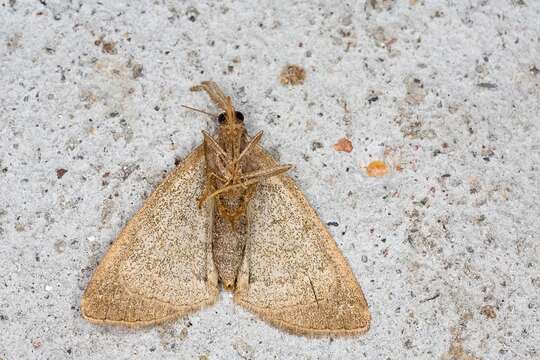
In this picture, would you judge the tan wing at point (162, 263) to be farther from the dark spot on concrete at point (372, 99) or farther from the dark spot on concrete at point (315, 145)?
the dark spot on concrete at point (372, 99)

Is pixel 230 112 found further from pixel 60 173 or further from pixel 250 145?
pixel 60 173

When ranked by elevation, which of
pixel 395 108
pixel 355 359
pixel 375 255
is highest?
pixel 395 108

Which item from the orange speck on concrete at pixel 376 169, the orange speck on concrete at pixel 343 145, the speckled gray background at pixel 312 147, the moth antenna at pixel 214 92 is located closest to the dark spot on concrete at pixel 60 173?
the speckled gray background at pixel 312 147

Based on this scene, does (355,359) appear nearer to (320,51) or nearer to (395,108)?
(395,108)

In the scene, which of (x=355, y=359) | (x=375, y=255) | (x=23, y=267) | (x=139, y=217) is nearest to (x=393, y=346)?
Result: (x=355, y=359)

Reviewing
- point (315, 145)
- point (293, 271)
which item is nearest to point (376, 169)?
point (315, 145)

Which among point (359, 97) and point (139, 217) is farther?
point (359, 97)

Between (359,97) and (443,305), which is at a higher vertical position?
(359,97)
